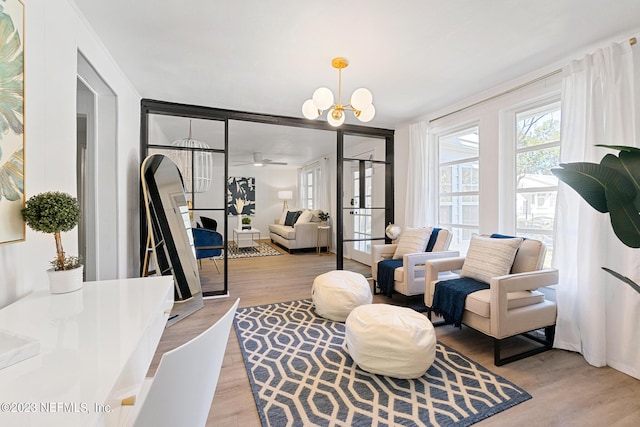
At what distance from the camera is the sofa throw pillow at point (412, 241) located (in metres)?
3.37

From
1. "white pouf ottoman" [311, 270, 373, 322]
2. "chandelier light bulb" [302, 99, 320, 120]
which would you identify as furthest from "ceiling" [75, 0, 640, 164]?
"white pouf ottoman" [311, 270, 373, 322]

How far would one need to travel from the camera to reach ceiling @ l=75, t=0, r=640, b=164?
5.85ft

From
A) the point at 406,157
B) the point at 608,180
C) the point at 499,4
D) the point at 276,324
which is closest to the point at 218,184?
the point at 406,157

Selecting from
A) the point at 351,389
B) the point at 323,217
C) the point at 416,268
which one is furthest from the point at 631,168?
the point at 323,217

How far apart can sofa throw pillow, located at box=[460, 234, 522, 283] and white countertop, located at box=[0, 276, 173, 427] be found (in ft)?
8.05

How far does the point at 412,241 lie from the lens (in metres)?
3.46

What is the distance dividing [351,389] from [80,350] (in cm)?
151

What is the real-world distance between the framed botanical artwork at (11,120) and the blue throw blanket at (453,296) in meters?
2.74

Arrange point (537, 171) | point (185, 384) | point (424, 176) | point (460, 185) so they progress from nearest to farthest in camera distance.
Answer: point (185, 384)
point (537, 171)
point (460, 185)
point (424, 176)

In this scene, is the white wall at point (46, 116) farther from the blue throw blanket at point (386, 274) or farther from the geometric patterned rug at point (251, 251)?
the geometric patterned rug at point (251, 251)

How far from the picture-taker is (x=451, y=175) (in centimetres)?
372

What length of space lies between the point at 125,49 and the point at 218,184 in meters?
5.79

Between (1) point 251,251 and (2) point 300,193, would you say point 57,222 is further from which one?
(2) point 300,193

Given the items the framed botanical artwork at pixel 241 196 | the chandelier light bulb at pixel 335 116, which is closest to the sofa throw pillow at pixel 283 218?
the framed botanical artwork at pixel 241 196
